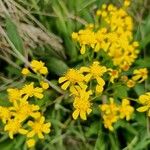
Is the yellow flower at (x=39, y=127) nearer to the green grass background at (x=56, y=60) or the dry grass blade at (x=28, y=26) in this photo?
the green grass background at (x=56, y=60)

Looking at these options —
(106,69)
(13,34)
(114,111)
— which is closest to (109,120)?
(114,111)

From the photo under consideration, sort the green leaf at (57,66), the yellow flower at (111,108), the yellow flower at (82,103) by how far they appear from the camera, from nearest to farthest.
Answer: the yellow flower at (82,103)
the yellow flower at (111,108)
the green leaf at (57,66)

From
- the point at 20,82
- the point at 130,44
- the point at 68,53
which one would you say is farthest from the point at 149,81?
the point at 20,82

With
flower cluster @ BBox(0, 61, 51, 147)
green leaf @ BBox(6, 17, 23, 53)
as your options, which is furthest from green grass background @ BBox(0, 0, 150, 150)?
flower cluster @ BBox(0, 61, 51, 147)

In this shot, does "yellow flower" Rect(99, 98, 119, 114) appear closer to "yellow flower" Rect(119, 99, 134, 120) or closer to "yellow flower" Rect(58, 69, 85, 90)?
"yellow flower" Rect(119, 99, 134, 120)

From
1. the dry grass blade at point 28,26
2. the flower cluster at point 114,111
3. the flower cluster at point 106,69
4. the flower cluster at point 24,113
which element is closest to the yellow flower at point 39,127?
the flower cluster at point 24,113

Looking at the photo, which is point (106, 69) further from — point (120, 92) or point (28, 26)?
point (28, 26)
